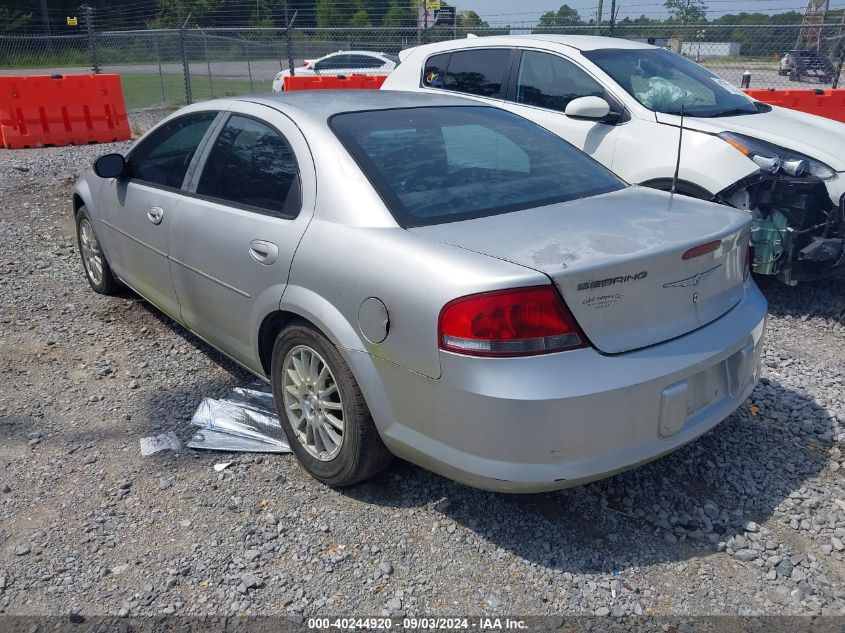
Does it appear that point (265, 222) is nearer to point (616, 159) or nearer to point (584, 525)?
point (584, 525)

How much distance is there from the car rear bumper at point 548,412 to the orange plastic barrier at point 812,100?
9238 mm

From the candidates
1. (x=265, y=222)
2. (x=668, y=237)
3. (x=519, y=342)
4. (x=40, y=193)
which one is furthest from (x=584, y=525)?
(x=40, y=193)

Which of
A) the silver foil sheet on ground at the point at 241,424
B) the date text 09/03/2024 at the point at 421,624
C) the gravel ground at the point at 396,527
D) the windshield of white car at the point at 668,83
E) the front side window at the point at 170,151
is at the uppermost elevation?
the windshield of white car at the point at 668,83

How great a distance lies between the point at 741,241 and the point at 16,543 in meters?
3.16

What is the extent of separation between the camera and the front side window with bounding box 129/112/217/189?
4078 mm

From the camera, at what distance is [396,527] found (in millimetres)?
3025

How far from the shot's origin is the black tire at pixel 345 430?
9.64ft

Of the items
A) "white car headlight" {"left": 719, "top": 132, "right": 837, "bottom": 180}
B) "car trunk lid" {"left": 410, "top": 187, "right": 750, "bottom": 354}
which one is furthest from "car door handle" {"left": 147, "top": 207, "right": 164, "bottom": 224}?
"white car headlight" {"left": 719, "top": 132, "right": 837, "bottom": 180}

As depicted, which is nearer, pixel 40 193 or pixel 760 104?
pixel 760 104

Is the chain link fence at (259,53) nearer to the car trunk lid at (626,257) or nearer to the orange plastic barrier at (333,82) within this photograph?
the orange plastic barrier at (333,82)

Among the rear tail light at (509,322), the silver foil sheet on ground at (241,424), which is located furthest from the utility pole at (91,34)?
the rear tail light at (509,322)

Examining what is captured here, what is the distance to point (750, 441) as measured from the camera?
11.8 ft

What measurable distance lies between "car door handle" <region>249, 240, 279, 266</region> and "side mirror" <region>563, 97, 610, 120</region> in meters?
3.03

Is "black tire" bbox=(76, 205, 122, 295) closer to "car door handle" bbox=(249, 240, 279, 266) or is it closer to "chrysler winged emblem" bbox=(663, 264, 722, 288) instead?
"car door handle" bbox=(249, 240, 279, 266)
